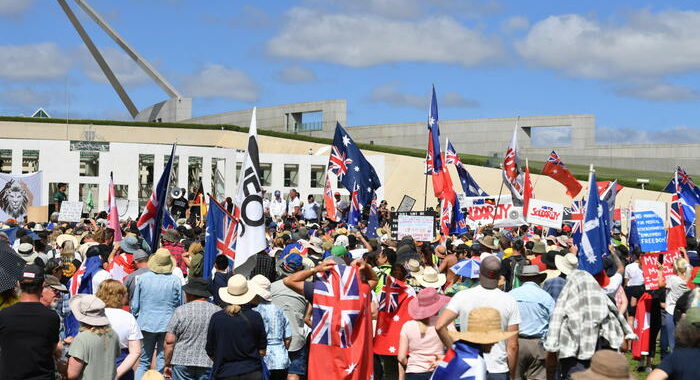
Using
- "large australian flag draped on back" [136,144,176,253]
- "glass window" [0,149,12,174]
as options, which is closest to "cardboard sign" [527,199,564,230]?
"large australian flag draped on back" [136,144,176,253]

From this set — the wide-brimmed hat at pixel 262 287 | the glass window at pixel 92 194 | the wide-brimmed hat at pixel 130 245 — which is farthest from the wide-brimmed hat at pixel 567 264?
the glass window at pixel 92 194

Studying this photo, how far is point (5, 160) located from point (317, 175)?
12175 millimetres

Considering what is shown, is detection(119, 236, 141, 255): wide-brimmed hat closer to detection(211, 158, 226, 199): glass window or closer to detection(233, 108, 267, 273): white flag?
detection(233, 108, 267, 273): white flag

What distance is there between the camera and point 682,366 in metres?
6.00

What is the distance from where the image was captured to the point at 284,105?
204 feet

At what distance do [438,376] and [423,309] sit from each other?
6.59 ft

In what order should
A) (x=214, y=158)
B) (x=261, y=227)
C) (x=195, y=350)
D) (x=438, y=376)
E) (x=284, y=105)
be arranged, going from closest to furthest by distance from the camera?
(x=438, y=376) → (x=195, y=350) → (x=261, y=227) → (x=214, y=158) → (x=284, y=105)

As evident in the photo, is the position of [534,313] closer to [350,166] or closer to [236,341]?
[236,341]

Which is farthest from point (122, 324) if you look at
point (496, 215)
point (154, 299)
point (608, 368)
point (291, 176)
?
point (291, 176)

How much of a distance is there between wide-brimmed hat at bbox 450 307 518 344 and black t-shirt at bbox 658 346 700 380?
98cm

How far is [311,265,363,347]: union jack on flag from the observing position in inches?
338

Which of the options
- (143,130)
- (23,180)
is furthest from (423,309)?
(143,130)

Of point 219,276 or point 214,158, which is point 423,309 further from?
point 214,158

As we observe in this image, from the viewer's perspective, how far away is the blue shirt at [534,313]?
9281 millimetres
